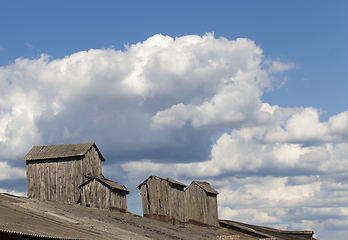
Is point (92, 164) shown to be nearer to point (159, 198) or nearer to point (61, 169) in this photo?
point (61, 169)

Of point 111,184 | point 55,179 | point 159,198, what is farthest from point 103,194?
point 55,179

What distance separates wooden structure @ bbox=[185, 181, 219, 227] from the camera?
40100mm

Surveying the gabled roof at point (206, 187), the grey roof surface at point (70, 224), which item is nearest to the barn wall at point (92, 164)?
the grey roof surface at point (70, 224)

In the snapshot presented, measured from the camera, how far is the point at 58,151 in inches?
1569

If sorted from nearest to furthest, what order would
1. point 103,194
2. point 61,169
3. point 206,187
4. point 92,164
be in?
1. point 103,194
2. point 61,169
3. point 92,164
4. point 206,187

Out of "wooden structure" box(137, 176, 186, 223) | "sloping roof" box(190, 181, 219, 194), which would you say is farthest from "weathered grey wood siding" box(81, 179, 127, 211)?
"sloping roof" box(190, 181, 219, 194)

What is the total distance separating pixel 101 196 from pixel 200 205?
35.1ft

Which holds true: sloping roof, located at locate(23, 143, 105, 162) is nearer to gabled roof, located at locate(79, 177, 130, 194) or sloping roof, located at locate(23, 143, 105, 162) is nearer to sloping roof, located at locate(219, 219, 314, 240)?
gabled roof, located at locate(79, 177, 130, 194)

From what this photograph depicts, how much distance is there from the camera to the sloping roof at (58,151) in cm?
3912

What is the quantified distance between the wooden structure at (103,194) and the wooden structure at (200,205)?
6601 millimetres

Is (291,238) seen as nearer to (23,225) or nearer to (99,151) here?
(99,151)

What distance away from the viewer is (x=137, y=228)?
28.2 meters

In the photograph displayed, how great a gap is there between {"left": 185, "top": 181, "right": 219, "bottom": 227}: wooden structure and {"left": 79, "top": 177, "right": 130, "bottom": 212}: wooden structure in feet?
21.7

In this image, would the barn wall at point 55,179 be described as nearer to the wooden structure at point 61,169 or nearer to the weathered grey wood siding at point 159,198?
the wooden structure at point 61,169
